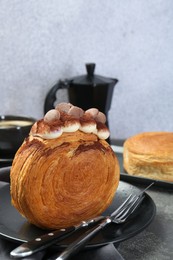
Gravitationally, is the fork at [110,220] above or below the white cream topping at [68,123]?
below

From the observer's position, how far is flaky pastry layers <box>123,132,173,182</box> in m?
0.90

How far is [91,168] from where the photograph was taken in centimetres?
61

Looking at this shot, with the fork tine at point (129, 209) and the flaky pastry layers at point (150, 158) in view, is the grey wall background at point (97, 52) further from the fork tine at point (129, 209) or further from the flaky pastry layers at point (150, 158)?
the fork tine at point (129, 209)

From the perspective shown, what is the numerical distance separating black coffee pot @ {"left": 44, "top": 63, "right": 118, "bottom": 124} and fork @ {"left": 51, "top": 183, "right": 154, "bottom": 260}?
0.53m

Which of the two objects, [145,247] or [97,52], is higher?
[97,52]

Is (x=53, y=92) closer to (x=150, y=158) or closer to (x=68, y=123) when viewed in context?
(x=150, y=158)

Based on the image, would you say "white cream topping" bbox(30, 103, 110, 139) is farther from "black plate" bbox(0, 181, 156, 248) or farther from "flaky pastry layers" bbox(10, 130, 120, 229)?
"black plate" bbox(0, 181, 156, 248)

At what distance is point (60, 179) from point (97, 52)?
32.2 inches


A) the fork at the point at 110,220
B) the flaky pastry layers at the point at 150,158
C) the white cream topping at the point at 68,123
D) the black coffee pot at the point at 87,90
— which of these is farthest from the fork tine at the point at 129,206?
the black coffee pot at the point at 87,90

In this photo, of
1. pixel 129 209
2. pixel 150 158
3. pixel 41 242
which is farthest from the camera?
pixel 150 158

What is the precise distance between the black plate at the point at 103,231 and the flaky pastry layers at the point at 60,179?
0.07 ft

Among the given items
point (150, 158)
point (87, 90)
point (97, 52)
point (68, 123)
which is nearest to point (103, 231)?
point (68, 123)

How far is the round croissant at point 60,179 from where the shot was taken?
58 centimetres

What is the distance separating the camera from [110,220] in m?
0.60
